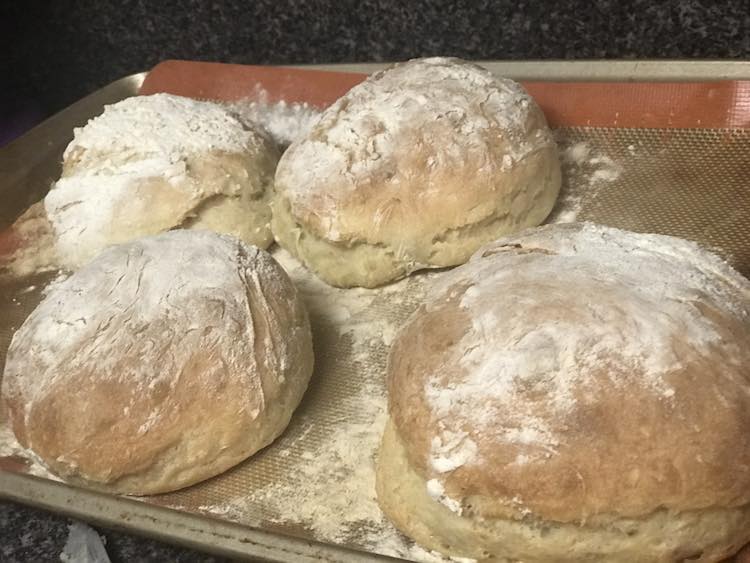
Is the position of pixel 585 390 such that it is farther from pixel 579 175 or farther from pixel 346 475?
pixel 579 175

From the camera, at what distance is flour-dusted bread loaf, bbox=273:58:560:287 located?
1465 millimetres

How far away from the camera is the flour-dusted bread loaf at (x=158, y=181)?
1611mm

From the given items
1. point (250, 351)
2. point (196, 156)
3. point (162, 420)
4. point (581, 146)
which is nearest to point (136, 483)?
point (162, 420)

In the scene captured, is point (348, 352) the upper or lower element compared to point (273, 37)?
lower

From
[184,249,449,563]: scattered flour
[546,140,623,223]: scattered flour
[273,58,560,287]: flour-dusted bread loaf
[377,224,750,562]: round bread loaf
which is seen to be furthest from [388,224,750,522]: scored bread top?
[546,140,623,223]: scattered flour

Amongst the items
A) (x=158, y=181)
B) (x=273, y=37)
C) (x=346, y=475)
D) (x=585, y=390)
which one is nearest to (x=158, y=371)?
(x=346, y=475)

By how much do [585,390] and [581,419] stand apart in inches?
1.4

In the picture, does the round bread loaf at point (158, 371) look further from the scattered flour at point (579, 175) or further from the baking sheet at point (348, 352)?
the scattered flour at point (579, 175)

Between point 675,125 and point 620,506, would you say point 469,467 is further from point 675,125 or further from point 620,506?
point 675,125

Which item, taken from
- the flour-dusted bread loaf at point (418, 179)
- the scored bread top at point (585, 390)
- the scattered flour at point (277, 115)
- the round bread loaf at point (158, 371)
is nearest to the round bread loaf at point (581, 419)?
the scored bread top at point (585, 390)

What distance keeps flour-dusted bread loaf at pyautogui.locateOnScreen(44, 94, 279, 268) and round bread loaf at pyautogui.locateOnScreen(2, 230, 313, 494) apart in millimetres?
273

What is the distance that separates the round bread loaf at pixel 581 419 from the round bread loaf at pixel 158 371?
10.0 inches

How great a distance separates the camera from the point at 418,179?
Answer: 1464 millimetres

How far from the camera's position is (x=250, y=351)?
126cm
